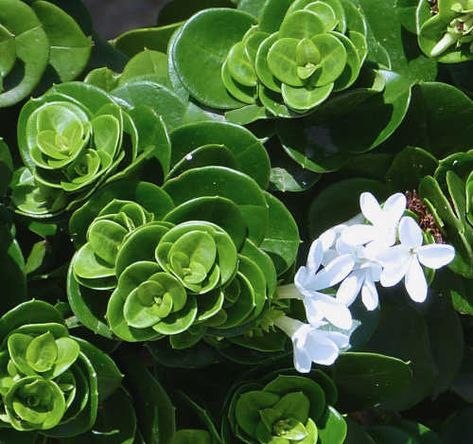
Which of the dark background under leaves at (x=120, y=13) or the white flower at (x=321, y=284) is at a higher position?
the white flower at (x=321, y=284)

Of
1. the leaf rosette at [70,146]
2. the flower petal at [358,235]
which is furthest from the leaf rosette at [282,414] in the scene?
the leaf rosette at [70,146]

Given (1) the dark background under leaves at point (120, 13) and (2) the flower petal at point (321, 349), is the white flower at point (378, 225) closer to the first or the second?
(2) the flower petal at point (321, 349)

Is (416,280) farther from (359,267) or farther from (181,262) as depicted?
(181,262)

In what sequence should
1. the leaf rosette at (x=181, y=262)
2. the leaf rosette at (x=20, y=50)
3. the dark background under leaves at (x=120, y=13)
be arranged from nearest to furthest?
the leaf rosette at (x=181, y=262)
the leaf rosette at (x=20, y=50)
the dark background under leaves at (x=120, y=13)

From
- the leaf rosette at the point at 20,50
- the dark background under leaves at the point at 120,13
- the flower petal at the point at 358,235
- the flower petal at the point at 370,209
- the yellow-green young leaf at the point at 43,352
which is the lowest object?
the dark background under leaves at the point at 120,13

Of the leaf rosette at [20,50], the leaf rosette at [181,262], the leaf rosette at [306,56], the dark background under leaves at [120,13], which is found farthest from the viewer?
the dark background under leaves at [120,13]

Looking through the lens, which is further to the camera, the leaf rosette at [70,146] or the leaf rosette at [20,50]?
the leaf rosette at [20,50]
